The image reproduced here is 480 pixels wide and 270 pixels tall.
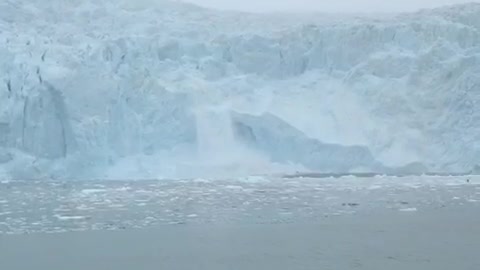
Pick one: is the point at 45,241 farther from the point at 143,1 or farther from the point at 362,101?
the point at 143,1

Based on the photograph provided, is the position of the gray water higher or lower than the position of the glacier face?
lower

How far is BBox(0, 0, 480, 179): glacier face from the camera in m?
15.2

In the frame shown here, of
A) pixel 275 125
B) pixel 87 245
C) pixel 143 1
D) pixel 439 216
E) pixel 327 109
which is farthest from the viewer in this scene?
pixel 143 1

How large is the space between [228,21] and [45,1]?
13.5 feet

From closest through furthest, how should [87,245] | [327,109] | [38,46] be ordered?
[87,245] < [38,46] < [327,109]

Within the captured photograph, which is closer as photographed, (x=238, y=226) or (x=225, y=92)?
(x=238, y=226)

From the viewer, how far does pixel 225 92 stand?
17.4 metres

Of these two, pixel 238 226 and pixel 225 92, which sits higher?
pixel 225 92

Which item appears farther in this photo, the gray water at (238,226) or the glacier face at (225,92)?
the glacier face at (225,92)

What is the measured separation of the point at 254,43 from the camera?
17.5m

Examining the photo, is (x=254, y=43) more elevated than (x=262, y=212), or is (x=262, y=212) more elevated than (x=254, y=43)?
(x=254, y=43)

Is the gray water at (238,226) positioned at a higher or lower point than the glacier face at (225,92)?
lower

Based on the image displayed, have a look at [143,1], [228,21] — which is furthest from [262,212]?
[143,1]

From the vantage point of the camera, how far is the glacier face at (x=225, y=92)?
15.2 meters
